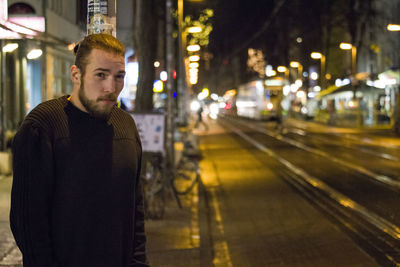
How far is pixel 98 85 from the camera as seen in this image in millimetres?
2781

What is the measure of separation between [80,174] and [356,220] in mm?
8105

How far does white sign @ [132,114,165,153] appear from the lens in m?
12.2

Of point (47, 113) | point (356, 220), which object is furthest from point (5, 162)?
point (47, 113)

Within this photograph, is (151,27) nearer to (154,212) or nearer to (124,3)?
(124,3)

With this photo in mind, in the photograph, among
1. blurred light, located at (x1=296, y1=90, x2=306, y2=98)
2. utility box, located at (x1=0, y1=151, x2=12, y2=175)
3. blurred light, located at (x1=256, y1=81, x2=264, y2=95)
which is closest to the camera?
utility box, located at (x1=0, y1=151, x2=12, y2=175)

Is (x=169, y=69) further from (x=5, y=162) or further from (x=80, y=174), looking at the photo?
(x=80, y=174)

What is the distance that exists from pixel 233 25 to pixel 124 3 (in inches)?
1698

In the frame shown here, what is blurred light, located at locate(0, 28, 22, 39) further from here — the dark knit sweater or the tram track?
the dark knit sweater

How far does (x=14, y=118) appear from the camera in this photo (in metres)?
20.3

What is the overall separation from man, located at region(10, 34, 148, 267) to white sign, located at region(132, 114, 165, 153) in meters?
9.28

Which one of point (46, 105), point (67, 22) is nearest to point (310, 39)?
point (67, 22)

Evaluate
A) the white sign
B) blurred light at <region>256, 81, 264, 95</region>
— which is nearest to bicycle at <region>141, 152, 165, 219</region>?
the white sign

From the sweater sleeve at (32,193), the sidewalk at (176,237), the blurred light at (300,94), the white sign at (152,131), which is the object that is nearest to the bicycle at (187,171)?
the sidewalk at (176,237)

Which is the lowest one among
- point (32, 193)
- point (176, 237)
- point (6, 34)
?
point (176, 237)
